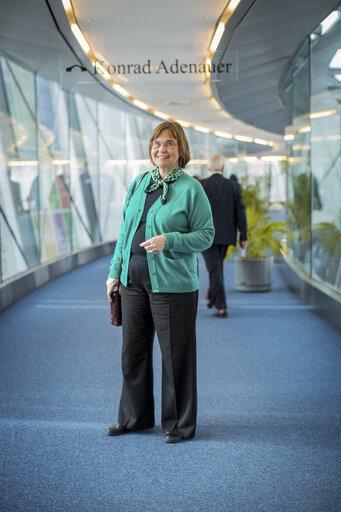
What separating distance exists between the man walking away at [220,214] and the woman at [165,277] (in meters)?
3.32

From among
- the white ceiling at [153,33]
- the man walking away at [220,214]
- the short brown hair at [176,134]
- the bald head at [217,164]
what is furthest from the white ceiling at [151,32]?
the short brown hair at [176,134]

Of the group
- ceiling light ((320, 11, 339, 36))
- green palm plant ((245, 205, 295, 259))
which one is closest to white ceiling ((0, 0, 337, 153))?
ceiling light ((320, 11, 339, 36))

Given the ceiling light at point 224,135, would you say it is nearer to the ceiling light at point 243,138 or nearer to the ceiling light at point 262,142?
the ceiling light at point 243,138

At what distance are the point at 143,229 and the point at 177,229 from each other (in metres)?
0.19

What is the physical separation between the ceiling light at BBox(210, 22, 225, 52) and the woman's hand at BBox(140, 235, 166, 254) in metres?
4.00

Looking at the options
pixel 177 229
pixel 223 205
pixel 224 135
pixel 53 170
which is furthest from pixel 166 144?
pixel 224 135

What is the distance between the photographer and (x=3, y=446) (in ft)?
11.5

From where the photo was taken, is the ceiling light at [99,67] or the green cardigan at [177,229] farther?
the ceiling light at [99,67]

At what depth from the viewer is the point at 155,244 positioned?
125 inches

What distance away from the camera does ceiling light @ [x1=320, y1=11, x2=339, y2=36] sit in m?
6.62

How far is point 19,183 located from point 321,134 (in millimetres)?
4549

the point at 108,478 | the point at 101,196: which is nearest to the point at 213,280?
the point at 108,478

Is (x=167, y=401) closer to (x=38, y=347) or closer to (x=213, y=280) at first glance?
(x=38, y=347)

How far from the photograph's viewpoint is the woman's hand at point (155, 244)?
10.4 feet
